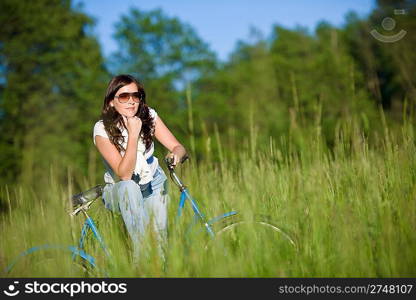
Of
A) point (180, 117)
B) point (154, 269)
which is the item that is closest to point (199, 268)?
point (154, 269)

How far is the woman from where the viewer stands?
8.17 feet

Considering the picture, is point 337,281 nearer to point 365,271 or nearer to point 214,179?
point 365,271

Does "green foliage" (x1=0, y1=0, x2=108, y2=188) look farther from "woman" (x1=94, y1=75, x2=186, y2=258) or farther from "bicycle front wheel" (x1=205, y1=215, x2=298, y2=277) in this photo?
"bicycle front wheel" (x1=205, y1=215, x2=298, y2=277)

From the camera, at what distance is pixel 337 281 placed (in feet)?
7.06

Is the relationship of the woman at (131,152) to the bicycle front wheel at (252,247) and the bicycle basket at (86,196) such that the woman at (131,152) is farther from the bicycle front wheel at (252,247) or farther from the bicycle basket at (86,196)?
the bicycle front wheel at (252,247)

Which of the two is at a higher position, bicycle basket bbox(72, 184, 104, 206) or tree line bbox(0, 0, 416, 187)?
tree line bbox(0, 0, 416, 187)

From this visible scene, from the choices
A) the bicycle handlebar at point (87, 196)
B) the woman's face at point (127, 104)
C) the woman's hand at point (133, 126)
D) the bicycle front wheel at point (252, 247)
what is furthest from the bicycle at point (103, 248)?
the woman's face at point (127, 104)

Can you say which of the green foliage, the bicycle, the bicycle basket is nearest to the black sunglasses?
the bicycle basket

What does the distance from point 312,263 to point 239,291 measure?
1.45ft

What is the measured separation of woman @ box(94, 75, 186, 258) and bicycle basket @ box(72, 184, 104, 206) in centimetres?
8

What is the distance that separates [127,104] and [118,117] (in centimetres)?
10

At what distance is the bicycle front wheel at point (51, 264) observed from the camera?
2346 millimetres

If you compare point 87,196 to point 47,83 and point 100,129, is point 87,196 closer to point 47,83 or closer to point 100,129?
point 100,129

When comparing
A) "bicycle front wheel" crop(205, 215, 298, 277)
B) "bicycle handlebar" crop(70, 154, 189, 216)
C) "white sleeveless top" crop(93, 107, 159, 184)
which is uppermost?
"white sleeveless top" crop(93, 107, 159, 184)
